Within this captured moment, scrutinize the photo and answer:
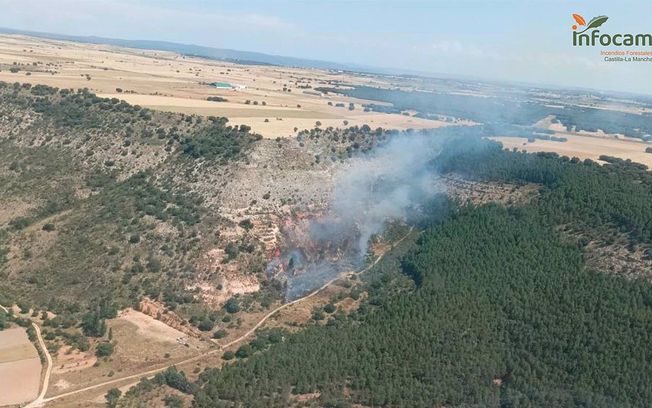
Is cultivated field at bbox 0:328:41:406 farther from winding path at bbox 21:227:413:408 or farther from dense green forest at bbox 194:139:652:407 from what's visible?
dense green forest at bbox 194:139:652:407

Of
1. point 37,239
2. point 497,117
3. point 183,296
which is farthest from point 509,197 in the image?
point 497,117

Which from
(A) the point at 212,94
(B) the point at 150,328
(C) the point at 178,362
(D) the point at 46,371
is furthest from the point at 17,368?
(A) the point at 212,94

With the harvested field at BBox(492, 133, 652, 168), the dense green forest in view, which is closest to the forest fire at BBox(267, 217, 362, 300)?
the dense green forest

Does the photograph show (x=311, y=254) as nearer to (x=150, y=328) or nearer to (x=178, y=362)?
(x=150, y=328)

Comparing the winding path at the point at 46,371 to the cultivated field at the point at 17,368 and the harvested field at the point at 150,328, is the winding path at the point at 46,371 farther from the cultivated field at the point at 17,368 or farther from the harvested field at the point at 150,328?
the harvested field at the point at 150,328

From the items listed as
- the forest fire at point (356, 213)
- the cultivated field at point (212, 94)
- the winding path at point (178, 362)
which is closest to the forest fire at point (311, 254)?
the forest fire at point (356, 213)

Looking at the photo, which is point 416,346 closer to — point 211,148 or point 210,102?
point 211,148
